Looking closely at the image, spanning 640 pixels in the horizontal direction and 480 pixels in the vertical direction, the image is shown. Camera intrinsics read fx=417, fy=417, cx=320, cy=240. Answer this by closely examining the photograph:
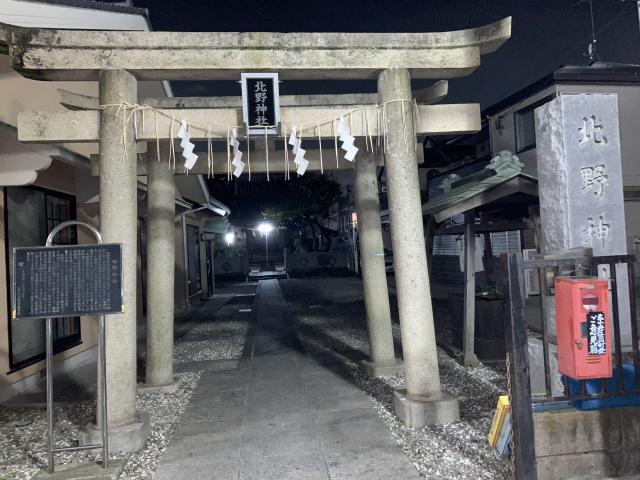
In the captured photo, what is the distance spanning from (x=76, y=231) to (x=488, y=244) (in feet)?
30.3

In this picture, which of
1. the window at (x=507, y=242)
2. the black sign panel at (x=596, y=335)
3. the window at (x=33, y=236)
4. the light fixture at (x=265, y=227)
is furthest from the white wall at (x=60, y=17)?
the light fixture at (x=265, y=227)

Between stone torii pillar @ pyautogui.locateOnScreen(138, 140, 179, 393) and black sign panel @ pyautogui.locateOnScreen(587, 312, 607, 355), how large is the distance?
18.8ft

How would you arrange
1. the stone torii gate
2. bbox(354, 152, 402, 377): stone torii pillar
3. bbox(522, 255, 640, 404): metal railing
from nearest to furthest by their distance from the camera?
bbox(522, 255, 640, 404): metal railing < the stone torii gate < bbox(354, 152, 402, 377): stone torii pillar

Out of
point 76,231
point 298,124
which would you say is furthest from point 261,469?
point 76,231

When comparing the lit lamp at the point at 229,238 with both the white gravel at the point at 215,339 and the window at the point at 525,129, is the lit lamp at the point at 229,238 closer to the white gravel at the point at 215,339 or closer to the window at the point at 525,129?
the white gravel at the point at 215,339

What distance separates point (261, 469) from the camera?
13.6 feet

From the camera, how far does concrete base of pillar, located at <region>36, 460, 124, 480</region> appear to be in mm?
4066

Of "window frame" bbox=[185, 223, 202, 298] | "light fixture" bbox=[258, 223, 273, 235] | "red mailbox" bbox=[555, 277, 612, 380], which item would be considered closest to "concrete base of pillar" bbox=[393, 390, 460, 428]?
"red mailbox" bbox=[555, 277, 612, 380]

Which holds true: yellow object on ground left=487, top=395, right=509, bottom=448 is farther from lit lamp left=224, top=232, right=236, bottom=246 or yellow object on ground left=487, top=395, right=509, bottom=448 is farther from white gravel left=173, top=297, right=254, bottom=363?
lit lamp left=224, top=232, right=236, bottom=246

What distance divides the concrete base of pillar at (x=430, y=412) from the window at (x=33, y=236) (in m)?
6.29

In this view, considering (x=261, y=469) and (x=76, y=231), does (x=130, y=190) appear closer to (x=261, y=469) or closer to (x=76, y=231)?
(x=261, y=469)

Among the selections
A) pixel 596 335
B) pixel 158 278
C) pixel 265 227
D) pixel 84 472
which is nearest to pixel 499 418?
pixel 596 335

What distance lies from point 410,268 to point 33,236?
22.7 ft

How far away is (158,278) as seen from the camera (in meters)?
6.70
